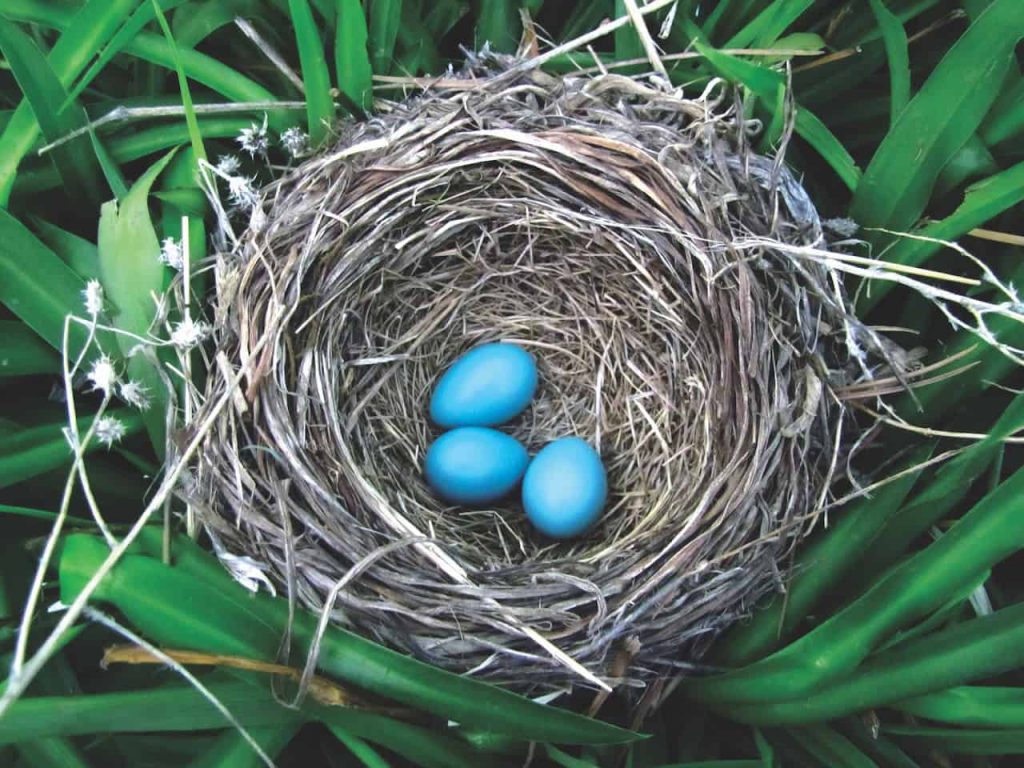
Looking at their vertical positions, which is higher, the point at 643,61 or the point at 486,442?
the point at 643,61

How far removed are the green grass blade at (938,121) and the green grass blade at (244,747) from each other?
0.87 metres

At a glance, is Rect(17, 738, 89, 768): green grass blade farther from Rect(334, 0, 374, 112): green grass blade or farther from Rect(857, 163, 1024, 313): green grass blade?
Rect(857, 163, 1024, 313): green grass blade

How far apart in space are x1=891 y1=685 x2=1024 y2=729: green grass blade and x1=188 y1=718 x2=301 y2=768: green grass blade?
0.61m

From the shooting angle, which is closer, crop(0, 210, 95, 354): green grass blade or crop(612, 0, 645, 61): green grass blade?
crop(0, 210, 95, 354): green grass blade

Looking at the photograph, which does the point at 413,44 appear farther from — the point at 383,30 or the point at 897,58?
the point at 897,58

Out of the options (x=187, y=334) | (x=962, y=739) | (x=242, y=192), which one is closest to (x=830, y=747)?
(x=962, y=739)

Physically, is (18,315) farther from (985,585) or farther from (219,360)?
(985,585)

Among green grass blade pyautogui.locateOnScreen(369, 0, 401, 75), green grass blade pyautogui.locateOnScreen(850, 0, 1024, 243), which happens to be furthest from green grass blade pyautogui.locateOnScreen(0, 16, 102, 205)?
green grass blade pyautogui.locateOnScreen(850, 0, 1024, 243)

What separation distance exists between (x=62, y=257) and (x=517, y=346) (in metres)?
0.64

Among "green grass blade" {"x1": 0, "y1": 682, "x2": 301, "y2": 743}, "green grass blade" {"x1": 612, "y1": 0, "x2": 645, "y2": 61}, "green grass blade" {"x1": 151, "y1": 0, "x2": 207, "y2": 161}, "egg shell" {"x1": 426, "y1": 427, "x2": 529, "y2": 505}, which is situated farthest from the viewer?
"egg shell" {"x1": 426, "y1": 427, "x2": 529, "y2": 505}

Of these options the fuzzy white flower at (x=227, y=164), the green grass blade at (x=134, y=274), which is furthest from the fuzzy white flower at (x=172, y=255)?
the fuzzy white flower at (x=227, y=164)

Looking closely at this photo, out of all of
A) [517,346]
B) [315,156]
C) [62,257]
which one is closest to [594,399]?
[517,346]

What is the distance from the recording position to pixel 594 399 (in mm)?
1387

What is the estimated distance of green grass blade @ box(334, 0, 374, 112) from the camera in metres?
1.02
